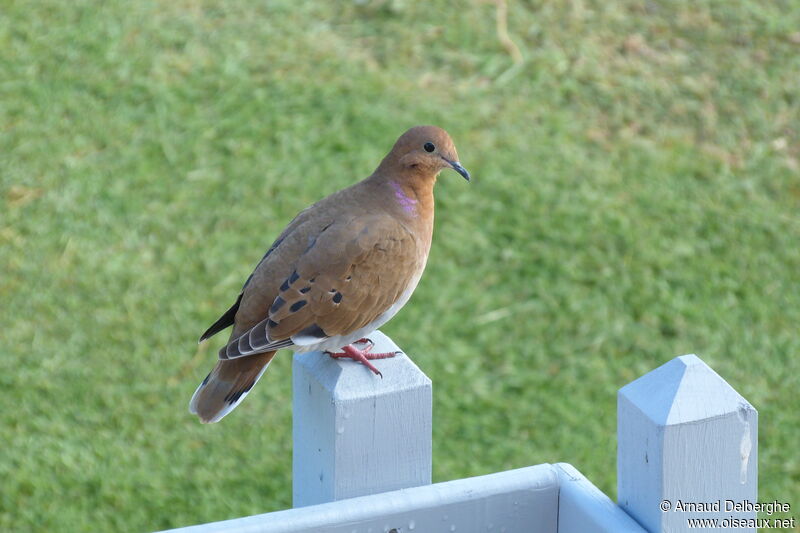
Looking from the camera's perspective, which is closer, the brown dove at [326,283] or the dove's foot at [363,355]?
the dove's foot at [363,355]

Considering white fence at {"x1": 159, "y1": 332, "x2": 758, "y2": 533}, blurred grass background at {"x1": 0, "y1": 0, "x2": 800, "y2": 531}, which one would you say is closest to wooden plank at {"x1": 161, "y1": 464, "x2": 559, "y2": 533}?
white fence at {"x1": 159, "y1": 332, "x2": 758, "y2": 533}

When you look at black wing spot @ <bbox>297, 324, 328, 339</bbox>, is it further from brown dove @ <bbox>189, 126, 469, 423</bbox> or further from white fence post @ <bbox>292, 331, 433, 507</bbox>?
white fence post @ <bbox>292, 331, 433, 507</bbox>

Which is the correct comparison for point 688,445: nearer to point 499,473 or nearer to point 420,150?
point 499,473

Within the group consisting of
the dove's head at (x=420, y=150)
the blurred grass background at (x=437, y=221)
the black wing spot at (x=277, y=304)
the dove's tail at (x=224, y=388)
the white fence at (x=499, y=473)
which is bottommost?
the blurred grass background at (x=437, y=221)

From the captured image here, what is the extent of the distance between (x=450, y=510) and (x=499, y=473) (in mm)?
120

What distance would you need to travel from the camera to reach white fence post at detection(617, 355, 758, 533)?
205cm

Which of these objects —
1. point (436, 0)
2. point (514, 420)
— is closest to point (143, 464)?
point (514, 420)

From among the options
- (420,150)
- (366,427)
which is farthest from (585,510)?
(420,150)

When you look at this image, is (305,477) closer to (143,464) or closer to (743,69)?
(143,464)

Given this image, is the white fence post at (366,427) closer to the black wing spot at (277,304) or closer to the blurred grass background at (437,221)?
the black wing spot at (277,304)

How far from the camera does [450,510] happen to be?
2.23 meters

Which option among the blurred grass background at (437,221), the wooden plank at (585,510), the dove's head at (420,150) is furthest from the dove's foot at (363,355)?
the blurred grass background at (437,221)

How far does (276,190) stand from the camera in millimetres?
5590

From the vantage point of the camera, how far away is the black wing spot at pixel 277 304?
286 centimetres
